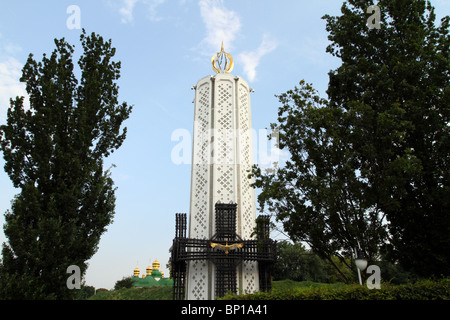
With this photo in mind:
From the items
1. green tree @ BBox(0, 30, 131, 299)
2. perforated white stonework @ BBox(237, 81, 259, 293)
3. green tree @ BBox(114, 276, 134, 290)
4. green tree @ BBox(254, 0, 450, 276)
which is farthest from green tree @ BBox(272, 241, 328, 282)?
green tree @ BBox(0, 30, 131, 299)

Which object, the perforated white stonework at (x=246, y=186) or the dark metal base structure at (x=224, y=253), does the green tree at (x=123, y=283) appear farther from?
the perforated white stonework at (x=246, y=186)

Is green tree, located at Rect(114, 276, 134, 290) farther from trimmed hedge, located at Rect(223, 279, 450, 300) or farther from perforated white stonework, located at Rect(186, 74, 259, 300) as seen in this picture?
trimmed hedge, located at Rect(223, 279, 450, 300)

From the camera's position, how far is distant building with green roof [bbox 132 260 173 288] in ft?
115

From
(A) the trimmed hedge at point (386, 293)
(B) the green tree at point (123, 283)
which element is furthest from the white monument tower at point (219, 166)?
(B) the green tree at point (123, 283)

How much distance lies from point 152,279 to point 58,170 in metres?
30.5

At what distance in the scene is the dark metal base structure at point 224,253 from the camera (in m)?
12.6

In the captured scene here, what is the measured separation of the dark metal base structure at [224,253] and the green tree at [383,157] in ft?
14.3

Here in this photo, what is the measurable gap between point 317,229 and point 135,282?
32084 mm

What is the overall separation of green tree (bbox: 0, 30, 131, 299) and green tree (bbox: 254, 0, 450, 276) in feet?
15.2

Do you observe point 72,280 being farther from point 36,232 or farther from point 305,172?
point 305,172

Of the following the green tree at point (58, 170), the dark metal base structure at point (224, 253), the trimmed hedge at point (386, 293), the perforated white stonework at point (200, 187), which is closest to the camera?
the trimmed hedge at point (386, 293)

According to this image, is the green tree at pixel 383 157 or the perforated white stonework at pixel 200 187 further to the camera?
the perforated white stonework at pixel 200 187

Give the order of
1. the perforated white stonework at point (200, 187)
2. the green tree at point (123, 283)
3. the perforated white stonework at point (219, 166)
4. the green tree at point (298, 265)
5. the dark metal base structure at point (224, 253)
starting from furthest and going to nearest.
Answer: the green tree at point (123, 283) → the green tree at point (298, 265) → the perforated white stonework at point (219, 166) → the perforated white stonework at point (200, 187) → the dark metal base structure at point (224, 253)

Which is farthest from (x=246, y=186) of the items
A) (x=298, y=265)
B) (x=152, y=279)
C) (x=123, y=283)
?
(x=123, y=283)
